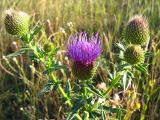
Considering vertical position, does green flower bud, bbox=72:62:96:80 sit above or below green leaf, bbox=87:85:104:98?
above

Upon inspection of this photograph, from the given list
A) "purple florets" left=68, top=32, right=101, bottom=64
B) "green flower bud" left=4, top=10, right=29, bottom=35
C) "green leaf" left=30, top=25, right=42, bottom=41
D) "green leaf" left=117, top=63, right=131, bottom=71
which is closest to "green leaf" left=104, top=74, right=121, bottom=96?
"green leaf" left=117, top=63, right=131, bottom=71

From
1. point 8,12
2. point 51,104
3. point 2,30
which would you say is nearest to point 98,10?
point 2,30

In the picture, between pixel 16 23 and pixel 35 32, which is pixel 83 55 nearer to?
pixel 35 32

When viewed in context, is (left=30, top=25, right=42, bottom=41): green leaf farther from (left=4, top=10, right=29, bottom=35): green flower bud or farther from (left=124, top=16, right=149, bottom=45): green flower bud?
(left=124, top=16, right=149, bottom=45): green flower bud

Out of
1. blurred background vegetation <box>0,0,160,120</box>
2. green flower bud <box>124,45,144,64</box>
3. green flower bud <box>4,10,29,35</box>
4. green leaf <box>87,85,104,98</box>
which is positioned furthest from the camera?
blurred background vegetation <box>0,0,160,120</box>

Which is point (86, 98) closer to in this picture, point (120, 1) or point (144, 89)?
point (144, 89)

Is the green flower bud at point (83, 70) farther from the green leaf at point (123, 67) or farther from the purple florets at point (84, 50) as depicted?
the green leaf at point (123, 67)
